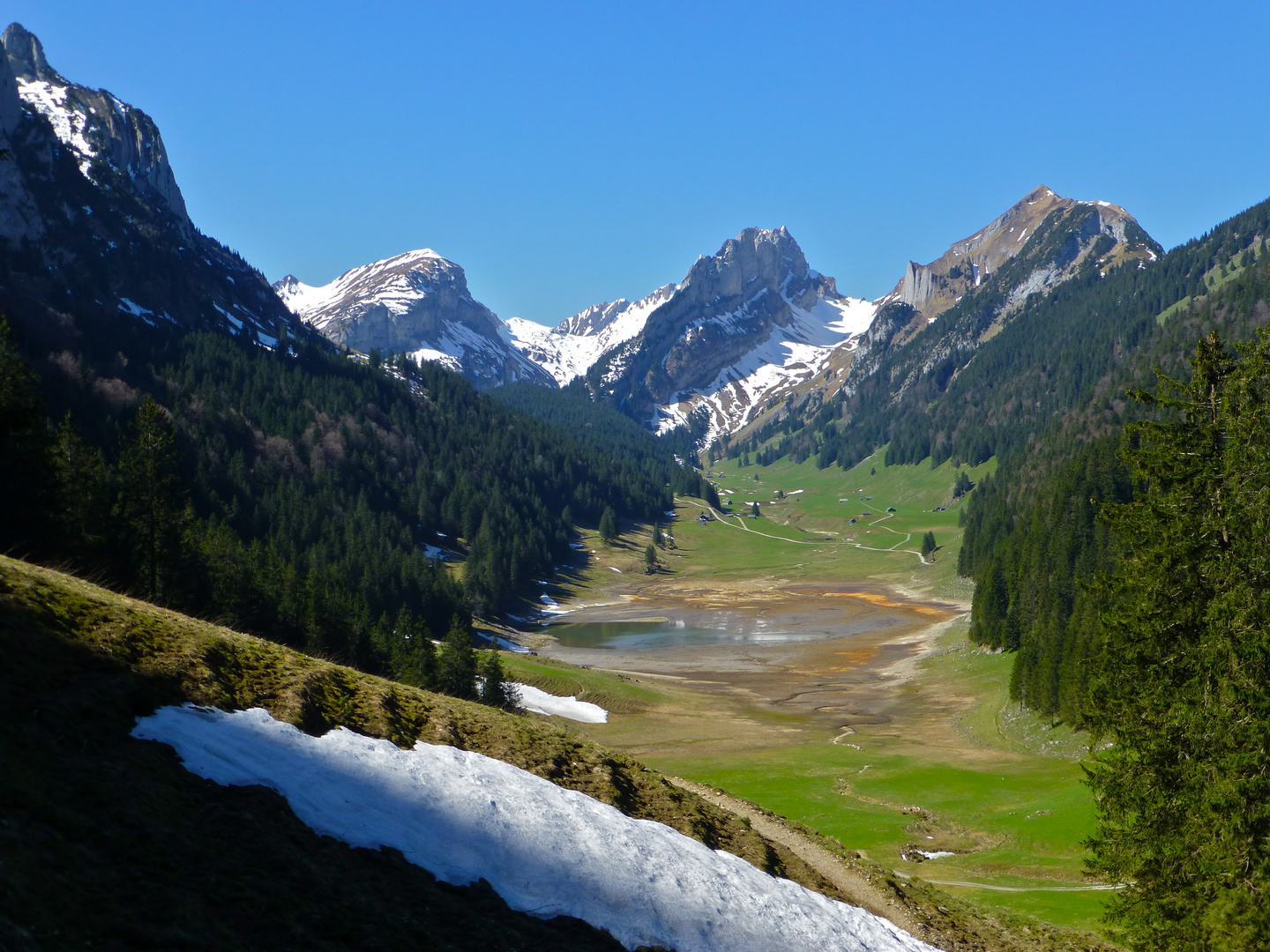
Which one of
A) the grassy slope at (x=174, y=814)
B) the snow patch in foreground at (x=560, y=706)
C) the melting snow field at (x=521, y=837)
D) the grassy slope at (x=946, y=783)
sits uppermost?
the grassy slope at (x=174, y=814)

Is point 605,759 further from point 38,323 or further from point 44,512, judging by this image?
point 38,323

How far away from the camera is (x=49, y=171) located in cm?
19475

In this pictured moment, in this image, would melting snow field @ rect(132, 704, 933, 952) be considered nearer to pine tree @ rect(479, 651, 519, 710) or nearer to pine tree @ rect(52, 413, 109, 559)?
pine tree @ rect(52, 413, 109, 559)

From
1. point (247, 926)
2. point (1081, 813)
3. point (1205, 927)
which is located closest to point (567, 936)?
point (247, 926)

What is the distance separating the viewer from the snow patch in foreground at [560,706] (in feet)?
255

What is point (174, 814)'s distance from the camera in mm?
12586

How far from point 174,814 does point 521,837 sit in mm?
7576

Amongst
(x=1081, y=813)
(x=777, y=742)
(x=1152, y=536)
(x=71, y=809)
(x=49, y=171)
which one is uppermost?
(x=49, y=171)

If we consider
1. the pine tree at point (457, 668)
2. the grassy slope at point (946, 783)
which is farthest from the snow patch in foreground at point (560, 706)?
the pine tree at point (457, 668)

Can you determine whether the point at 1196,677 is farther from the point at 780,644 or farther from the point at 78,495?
the point at 780,644

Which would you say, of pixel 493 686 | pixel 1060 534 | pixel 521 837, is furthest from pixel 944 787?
pixel 1060 534

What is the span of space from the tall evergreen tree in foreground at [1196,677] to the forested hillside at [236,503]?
3103cm

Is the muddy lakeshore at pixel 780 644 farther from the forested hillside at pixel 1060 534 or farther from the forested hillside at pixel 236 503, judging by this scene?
the forested hillside at pixel 236 503

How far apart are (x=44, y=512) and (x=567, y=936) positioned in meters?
36.9
